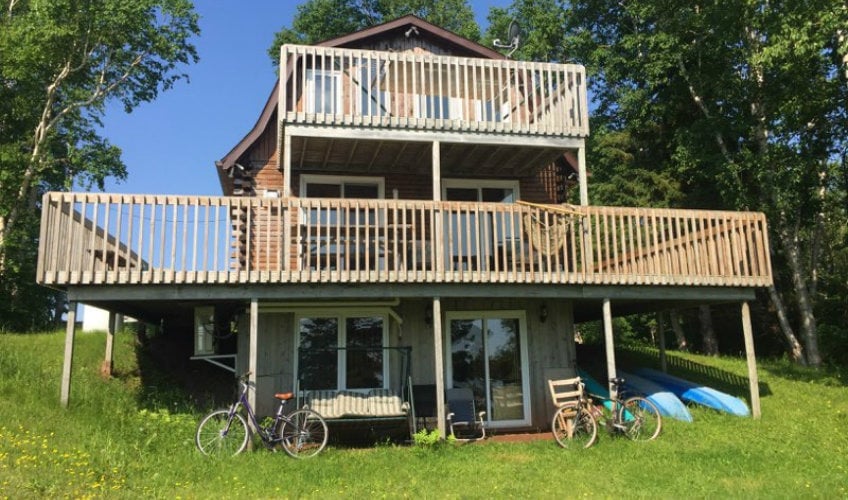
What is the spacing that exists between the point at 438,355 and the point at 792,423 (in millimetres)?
6176

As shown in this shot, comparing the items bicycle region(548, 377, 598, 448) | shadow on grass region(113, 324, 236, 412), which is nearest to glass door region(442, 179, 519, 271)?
bicycle region(548, 377, 598, 448)

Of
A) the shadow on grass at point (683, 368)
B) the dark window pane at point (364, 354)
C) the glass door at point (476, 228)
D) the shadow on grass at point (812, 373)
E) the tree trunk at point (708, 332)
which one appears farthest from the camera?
the tree trunk at point (708, 332)

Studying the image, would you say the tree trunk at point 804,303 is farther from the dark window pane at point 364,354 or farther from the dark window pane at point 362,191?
the dark window pane at point 364,354

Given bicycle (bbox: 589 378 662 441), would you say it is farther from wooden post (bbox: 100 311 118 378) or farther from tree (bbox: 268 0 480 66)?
tree (bbox: 268 0 480 66)

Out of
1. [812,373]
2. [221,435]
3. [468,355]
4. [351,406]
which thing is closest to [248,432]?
[221,435]

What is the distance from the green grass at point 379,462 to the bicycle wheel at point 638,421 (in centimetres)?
33

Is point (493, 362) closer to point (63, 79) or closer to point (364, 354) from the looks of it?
point (364, 354)

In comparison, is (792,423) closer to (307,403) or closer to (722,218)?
(722,218)

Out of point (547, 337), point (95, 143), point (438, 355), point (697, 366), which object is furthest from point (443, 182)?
point (95, 143)

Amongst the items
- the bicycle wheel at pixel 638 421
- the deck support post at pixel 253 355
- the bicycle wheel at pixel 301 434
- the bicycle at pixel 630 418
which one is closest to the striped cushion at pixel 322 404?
the bicycle wheel at pixel 301 434

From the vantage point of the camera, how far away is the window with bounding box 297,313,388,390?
12.0 meters

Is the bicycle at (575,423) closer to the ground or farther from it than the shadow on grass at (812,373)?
closer to the ground

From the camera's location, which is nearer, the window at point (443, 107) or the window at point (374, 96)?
the window at point (374, 96)

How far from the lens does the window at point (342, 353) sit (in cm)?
1200
